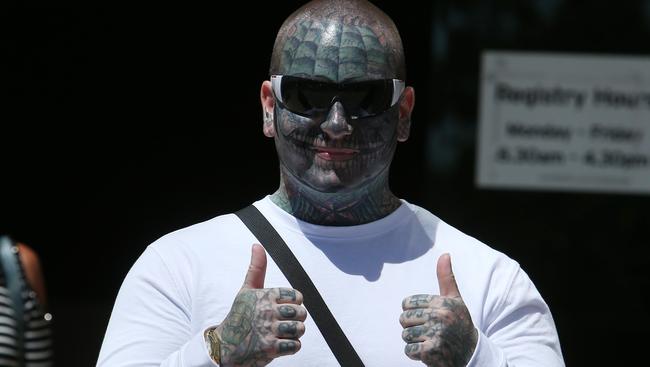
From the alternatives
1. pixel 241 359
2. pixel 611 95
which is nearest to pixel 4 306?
pixel 241 359

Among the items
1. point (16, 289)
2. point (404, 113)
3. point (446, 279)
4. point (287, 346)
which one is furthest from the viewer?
point (16, 289)

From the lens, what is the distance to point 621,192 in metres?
6.66

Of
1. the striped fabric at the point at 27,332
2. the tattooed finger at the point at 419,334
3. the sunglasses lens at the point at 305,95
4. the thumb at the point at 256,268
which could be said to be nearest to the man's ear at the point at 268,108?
the sunglasses lens at the point at 305,95

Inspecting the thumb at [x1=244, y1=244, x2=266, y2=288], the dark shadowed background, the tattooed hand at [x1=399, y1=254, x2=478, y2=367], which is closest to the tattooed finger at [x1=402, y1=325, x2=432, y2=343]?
the tattooed hand at [x1=399, y1=254, x2=478, y2=367]

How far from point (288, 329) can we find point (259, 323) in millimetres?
65

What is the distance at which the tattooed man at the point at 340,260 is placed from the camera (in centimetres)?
307

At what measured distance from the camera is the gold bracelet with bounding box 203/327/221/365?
304 cm

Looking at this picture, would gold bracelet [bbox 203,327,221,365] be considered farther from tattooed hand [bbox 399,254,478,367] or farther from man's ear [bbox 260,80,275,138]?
man's ear [bbox 260,80,275,138]

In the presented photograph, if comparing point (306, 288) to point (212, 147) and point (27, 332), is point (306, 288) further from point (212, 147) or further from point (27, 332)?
point (212, 147)

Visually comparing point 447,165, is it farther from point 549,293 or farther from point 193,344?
point 193,344

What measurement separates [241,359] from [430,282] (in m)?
0.51

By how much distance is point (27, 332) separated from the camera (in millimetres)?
3846

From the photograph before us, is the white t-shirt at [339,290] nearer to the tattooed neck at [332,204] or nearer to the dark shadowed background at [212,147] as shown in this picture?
the tattooed neck at [332,204]

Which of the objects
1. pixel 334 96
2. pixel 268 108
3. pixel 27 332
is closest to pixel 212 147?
pixel 27 332
